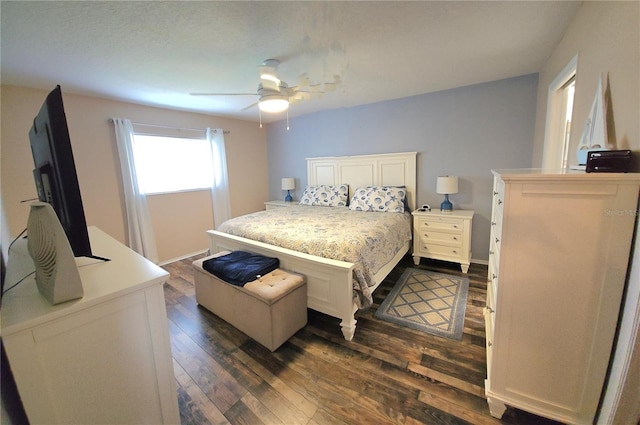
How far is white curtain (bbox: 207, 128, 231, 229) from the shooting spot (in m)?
4.21

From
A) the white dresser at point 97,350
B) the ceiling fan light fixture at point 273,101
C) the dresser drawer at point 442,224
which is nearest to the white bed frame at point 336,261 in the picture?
the dresser drawer at point 442,224

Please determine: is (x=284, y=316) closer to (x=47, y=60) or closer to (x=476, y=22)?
(x=476, y=22)

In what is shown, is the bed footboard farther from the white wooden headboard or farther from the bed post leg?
the white wooden headboard

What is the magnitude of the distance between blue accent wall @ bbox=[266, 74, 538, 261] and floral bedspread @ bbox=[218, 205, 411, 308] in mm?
837

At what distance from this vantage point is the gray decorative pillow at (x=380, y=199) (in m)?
3.35

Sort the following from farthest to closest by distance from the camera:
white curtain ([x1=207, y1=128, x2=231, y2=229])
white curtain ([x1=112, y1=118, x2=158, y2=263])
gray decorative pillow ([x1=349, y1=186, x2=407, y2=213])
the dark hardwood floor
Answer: white curtain ([x1=207, y1=128, x2=231, y2=229])
gray decorative pillow ([x1=349, y1=186, x2=407, y2=213])
white curtain ([x1=112, y1=118, x2=158, y2=263])
the dark hardwood floor

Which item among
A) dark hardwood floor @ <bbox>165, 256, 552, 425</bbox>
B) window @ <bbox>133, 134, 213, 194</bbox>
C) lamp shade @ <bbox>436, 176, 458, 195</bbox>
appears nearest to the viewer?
dark hardwood floor @ <bbox>165, 256, 552, 425</bbox>

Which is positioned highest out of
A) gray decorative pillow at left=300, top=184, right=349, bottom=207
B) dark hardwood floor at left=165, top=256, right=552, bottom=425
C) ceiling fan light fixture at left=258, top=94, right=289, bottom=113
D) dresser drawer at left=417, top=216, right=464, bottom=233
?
ceiling fan light fixture at left=258, top=94, right=289, bottom=113

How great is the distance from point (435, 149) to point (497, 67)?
3.50 feet

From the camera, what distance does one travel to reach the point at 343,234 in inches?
90.5

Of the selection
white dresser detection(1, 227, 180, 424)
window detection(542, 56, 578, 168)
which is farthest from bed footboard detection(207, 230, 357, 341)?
window detection(542, 56, 578, 168)

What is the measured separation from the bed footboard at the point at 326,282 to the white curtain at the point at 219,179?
7.84ft

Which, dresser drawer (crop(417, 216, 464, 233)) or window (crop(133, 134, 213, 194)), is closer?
dresser drawer (crop(417, 216, 464, 233))

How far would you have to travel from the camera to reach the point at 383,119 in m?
3.65
